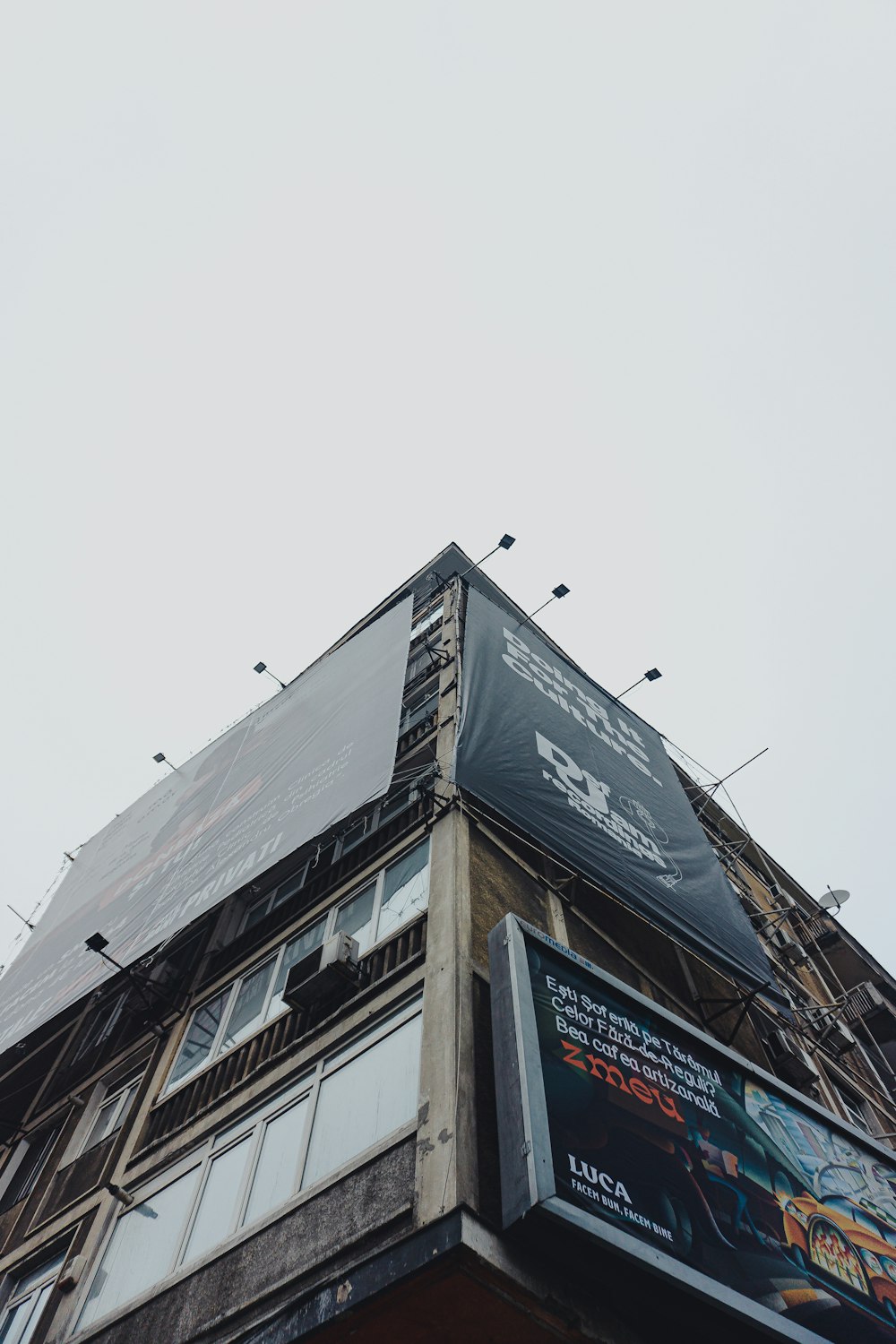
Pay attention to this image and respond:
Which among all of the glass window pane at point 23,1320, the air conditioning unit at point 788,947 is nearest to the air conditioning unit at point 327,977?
the glass window pane at point 23,1320

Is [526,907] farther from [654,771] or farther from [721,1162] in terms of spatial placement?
[654,771]

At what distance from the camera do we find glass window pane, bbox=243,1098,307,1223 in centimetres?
784

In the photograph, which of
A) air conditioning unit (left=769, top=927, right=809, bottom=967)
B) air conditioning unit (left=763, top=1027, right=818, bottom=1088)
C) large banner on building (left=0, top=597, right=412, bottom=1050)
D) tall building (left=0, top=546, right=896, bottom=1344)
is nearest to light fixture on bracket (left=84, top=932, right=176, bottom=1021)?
tall building (left=0, top=546, right=896, bottom=1344)

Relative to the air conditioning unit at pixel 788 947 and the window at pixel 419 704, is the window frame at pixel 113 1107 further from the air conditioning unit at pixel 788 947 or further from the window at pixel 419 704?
the air conditioning unit at pixel 788 947

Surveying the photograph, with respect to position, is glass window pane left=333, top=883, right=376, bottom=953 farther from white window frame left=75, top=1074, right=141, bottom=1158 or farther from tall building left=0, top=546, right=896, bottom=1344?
white window frame left=75, top=1074, right=141, bottom=1158

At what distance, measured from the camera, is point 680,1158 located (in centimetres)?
731

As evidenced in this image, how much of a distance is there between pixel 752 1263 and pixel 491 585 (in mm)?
19263

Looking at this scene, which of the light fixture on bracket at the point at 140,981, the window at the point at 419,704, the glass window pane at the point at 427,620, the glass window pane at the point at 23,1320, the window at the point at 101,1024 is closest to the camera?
the glass window pane at the point at 23,1320

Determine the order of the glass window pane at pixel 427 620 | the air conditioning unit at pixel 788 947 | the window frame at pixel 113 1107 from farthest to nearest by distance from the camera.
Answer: the glass window pane at pixel 427 620 < the air conditioning unit at pixel 788 947 < the window frame at pixel 113 1107

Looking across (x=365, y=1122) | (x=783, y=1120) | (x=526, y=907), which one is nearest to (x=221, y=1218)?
(x=365, y=1122)

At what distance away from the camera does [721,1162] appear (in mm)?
7652

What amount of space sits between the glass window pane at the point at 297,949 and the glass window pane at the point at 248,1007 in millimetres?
201

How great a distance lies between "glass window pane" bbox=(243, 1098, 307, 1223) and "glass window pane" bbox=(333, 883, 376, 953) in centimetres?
205

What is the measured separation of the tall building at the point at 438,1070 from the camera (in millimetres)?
6316
